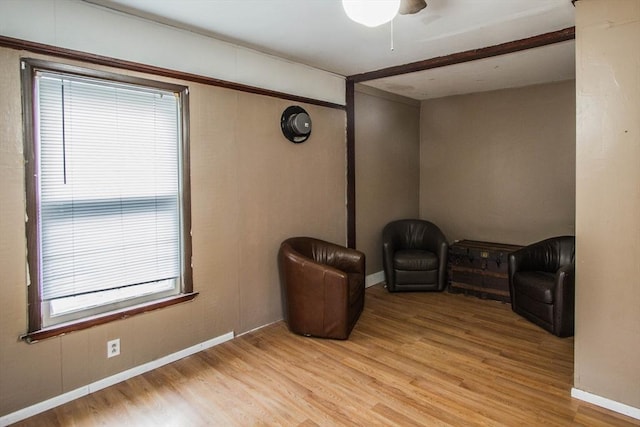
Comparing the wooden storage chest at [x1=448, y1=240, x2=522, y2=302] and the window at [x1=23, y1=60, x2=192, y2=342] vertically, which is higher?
the window at [x1=23, y1=60, x2=192, y2=342]

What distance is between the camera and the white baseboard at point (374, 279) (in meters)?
4.75

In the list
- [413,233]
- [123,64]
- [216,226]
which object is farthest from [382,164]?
[123,64]

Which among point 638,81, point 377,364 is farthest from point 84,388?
point 638,81

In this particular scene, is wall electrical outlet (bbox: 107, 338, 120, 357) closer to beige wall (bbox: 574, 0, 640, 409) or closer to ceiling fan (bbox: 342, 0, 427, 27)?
ceiling fan (bbox: 342, 0, 427, 27)

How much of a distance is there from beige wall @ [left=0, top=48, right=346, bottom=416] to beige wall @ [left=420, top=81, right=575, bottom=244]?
5.75ft

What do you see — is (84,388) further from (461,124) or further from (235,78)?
(461,124)

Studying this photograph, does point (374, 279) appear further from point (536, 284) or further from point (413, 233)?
point (536, 284)

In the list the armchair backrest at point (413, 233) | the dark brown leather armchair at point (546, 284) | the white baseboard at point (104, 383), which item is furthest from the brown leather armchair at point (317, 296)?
the dark brown leather armchair at point (546, 284)

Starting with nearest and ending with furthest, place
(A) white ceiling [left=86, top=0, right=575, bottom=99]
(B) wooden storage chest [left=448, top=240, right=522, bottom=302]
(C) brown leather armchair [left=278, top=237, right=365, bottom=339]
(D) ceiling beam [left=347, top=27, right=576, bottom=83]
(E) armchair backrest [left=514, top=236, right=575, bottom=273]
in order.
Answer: (A) white ceiling [left=86, top=0, right=575, bottom=99]
(D) ceiling beam [left=347, top=27, right=576, bottom=83]
(C) brown leather armchair [left=278, top=237, right=365, bottom=339]
(E) armchair backrest [left=514, top=236, right=575, bottom=273]
(B) wooden storage chest [left=448, top=240, right=522, bottom=302]

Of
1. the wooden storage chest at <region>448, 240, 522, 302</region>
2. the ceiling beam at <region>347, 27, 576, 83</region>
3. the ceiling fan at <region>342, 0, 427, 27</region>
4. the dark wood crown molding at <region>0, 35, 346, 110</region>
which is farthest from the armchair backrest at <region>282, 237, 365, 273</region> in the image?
the ceiling fan at <region>342, 0, 427, 27</region>

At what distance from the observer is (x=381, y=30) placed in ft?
9.54

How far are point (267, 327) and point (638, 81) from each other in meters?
3.19

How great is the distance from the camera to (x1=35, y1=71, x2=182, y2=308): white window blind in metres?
2.30

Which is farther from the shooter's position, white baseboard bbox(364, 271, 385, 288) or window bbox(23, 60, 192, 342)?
white baseboard bbox(364, 271, 385, 288)
